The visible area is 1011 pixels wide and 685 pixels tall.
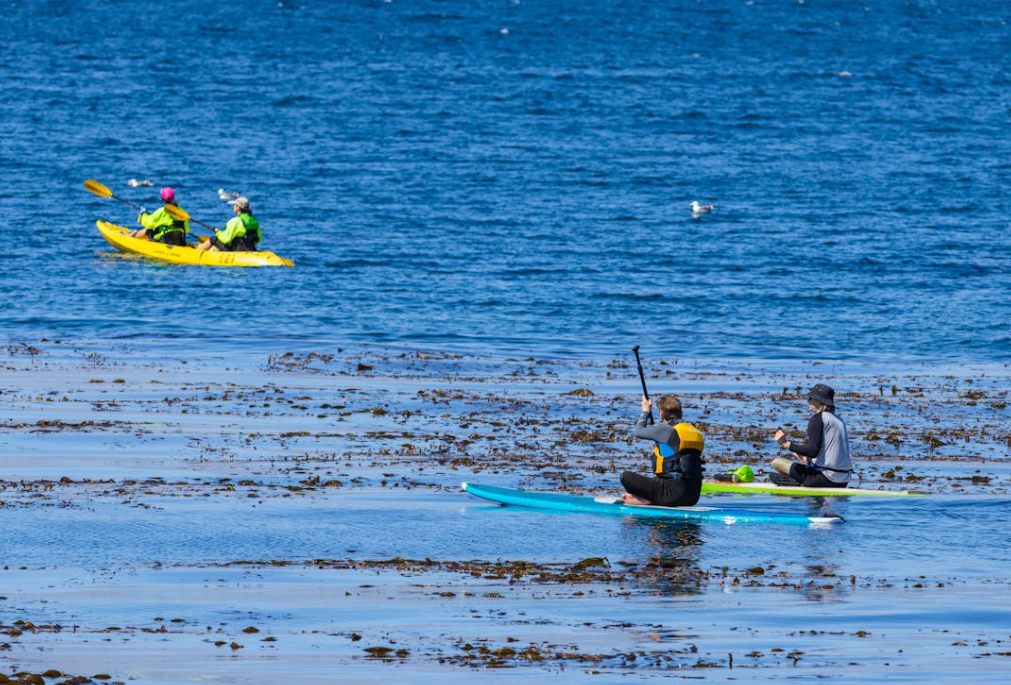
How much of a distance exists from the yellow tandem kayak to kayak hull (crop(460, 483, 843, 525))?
2493 cm

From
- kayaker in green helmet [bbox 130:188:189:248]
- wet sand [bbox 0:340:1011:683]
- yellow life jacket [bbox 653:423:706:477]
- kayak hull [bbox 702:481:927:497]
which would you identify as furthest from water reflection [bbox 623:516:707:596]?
kayaker in green helmet [bbox 130:188:189:248]

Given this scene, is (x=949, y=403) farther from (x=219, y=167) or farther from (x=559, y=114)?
(x=559, y=114)

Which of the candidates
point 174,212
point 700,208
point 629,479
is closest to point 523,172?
point 700,208

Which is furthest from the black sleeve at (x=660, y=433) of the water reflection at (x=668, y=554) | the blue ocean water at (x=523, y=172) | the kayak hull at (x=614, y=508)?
the blue ocean water at (x=523, y=172)

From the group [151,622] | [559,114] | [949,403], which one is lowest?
[151,622]

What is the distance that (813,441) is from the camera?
60.8ft

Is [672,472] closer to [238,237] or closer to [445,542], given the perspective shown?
[445,542]

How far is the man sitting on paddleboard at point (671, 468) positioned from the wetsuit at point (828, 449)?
1848mm

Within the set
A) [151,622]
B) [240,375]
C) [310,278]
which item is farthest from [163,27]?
[151,622]

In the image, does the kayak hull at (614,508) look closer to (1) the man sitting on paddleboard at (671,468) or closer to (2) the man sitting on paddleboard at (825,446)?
(1) the man sitting on paddleboard at (671,468)

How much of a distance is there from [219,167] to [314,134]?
7.73 m

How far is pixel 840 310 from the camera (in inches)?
1507

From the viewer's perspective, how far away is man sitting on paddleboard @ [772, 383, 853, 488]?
18.5 metres

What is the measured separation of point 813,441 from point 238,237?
981 inches
